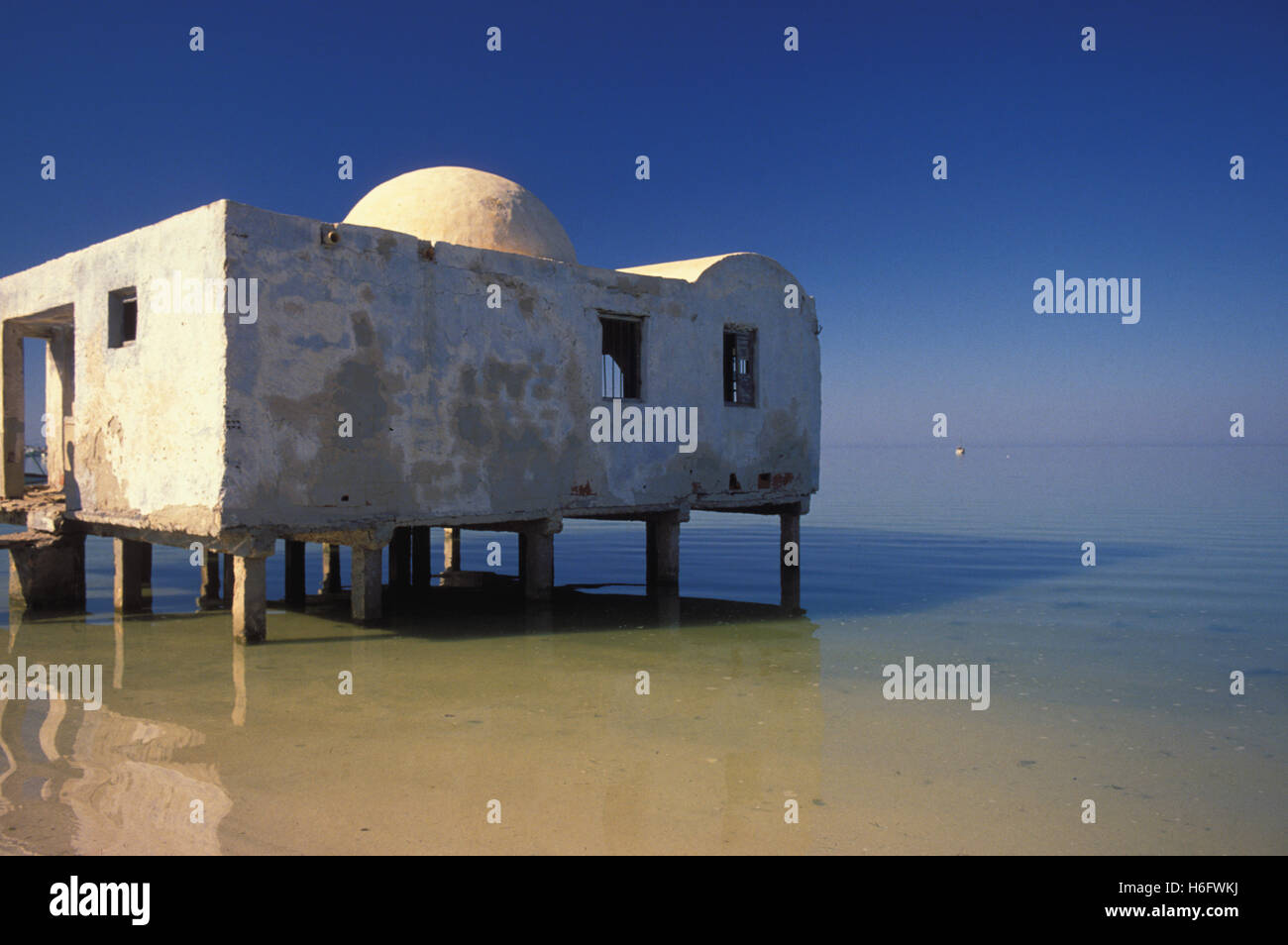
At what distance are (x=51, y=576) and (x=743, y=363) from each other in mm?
10106

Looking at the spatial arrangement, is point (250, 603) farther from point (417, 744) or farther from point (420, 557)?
point (420, 557)

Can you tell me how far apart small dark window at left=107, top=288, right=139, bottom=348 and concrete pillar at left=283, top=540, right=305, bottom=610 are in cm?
349

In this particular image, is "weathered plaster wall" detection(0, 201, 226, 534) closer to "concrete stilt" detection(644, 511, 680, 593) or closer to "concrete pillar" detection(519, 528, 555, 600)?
"concrete pillar" detection(519, 528, 555, 600)

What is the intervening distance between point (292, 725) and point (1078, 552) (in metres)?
17.8

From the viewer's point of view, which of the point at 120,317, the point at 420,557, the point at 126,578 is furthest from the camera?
the point at 420,557

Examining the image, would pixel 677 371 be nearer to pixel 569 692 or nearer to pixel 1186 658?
pixel 569 692

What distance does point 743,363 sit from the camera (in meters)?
15.4

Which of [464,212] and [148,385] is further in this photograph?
[464,212]

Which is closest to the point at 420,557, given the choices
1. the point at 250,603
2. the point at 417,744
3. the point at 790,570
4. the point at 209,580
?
the point at 209,580

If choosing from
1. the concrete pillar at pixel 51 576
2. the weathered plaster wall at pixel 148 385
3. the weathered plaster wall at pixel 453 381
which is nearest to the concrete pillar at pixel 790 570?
the weathered plaster wall at pixel 453 381

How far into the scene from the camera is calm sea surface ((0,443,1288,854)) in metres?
5.61

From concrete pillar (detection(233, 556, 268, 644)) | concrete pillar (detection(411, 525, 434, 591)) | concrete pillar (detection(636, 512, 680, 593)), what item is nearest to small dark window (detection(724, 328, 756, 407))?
concrete pillar (detection(636, 512, 680, 593))
